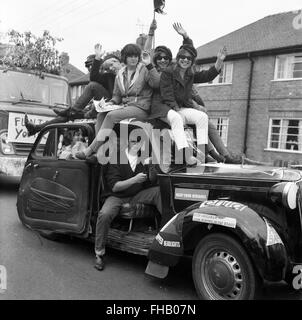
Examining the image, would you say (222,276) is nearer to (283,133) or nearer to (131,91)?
(131,91)

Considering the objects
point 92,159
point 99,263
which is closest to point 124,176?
point 92,159

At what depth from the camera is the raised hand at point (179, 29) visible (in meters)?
5.51

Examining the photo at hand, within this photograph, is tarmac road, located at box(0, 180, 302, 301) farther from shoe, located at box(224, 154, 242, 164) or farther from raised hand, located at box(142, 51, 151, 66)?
raised hand, located at box(142, 51, 151, 66)

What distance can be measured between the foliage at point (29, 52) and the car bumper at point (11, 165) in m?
2.36

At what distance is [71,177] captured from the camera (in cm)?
502

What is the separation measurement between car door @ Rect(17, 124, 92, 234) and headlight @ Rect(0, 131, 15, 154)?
9.52 feet

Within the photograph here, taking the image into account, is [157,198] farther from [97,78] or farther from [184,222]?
[97,78]

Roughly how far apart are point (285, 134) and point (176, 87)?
54.1 feet

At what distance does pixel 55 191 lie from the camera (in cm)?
517

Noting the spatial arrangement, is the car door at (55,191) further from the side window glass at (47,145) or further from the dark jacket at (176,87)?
the dark jacket at (176,87)

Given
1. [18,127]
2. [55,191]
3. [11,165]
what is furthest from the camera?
[18,127]

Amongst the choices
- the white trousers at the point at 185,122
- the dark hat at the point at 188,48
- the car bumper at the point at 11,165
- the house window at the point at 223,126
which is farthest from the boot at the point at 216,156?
the house window at the point at 223,126

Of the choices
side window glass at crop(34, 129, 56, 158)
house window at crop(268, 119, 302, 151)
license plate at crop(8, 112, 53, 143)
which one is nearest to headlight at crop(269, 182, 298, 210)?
side window glass at crop(34, 129, 56, 158)
